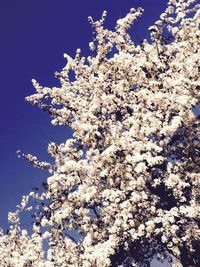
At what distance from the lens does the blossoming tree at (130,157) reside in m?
17.5

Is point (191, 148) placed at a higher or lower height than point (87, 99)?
lower

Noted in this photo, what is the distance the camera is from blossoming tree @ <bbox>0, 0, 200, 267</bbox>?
17.5 m

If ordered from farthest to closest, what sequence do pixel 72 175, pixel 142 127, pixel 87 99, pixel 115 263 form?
pixel 87 99 < pixel 115 263 < pixel 72 175 < pixel 142 127

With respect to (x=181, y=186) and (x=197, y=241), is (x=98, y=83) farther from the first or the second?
(x=197, y=241)

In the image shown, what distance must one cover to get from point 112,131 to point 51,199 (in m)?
5.49

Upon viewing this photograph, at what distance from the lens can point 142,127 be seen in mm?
17719

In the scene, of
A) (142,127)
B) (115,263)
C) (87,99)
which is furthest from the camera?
(87,99)

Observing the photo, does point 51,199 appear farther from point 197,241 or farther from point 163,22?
point 163,22

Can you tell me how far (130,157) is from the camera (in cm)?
1725

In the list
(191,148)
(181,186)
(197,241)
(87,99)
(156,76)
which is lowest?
(197,241)

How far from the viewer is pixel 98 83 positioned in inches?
822

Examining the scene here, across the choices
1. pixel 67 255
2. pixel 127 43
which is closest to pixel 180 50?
pixel 127 43

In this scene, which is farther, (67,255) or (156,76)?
(67,255)

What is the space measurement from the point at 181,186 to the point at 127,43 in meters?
8.61
